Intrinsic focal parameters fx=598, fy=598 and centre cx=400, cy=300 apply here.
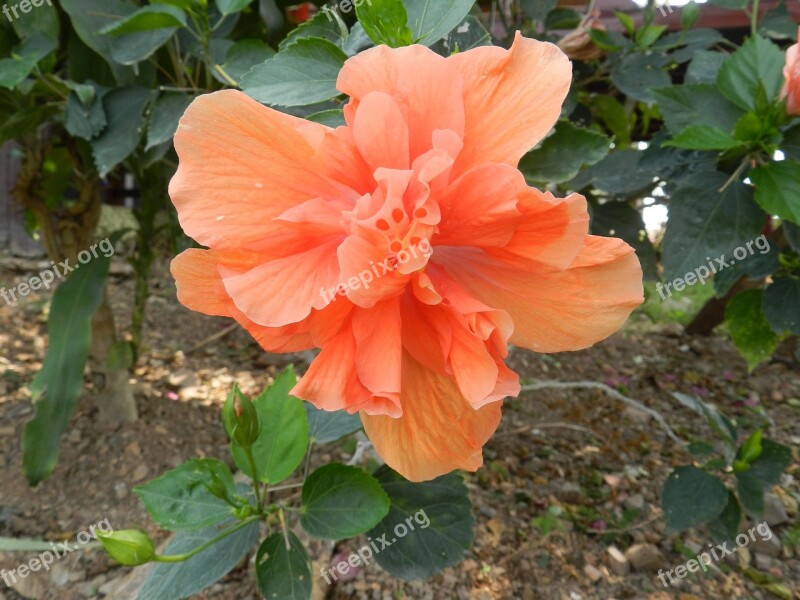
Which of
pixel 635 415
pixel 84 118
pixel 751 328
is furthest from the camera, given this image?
pixel 635 415

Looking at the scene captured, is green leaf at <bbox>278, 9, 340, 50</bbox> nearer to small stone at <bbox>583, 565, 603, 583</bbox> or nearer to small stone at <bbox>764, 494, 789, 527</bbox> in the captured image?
small stone at <bbox>583, 565, 603, 583</bbox>

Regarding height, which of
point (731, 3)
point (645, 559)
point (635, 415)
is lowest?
point (635, 415)

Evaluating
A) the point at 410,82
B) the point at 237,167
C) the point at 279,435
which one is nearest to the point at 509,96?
the point at 410,82

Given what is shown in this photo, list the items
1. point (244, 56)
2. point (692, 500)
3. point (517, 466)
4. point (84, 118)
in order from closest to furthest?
point (244, 56), point (84, 118), point (692, 500), point (517, 466)

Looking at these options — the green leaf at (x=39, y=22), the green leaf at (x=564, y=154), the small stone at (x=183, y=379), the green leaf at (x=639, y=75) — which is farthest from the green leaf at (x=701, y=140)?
the small stone at (x=183, y=379)

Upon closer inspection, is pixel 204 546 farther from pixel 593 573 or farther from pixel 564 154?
pixel 593 573

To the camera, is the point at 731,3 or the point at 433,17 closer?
the point at 433,17

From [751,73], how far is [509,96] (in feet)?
2.00

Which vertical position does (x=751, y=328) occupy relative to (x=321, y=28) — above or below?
below

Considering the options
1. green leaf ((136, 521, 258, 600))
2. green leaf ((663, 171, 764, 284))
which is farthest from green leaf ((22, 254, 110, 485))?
green leaf ((663, 171, 764, 284))

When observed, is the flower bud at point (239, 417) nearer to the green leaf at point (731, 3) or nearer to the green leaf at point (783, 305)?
the green leaf at point (783, 305)

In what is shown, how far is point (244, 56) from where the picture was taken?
0.90m

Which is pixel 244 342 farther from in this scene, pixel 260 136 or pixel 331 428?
pixel 260 136

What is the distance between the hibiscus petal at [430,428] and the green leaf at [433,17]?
30 cm
